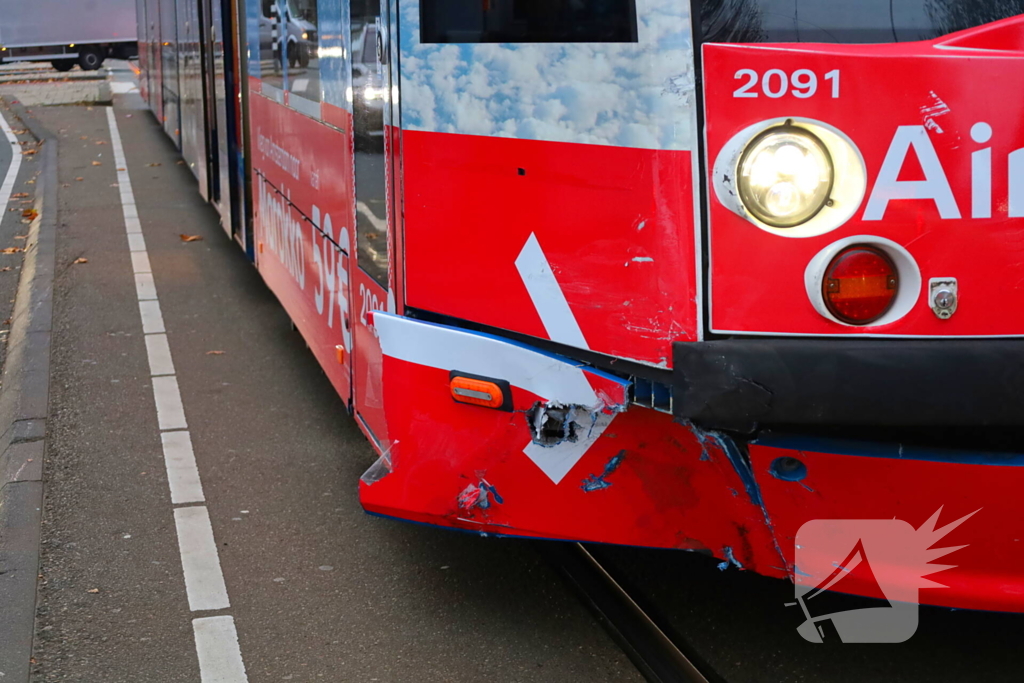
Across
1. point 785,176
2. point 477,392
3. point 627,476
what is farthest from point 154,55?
point 785,176

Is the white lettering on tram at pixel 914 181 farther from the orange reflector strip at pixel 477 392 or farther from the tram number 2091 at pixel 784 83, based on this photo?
the orange reflector strip at pixel 477 392

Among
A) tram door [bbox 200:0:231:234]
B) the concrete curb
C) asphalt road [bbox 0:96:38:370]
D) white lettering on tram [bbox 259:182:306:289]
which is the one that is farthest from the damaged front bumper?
tram door [bbox 200:0:231:234]

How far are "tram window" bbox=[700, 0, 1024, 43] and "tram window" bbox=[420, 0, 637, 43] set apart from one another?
0.22m

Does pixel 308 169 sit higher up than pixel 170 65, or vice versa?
pixel 170 65

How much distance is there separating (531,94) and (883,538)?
1476 mm

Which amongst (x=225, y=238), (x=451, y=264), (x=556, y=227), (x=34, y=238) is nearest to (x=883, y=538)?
(x=556, y=227)

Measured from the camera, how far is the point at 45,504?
5.18 m

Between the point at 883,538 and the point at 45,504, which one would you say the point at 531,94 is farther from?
the point at 45,504

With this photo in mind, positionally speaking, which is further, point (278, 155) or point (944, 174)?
point (278, 155)

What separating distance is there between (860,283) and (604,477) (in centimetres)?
91

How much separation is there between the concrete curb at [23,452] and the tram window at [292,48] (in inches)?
81.0

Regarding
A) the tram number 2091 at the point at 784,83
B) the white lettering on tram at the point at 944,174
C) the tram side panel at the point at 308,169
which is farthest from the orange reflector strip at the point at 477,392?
the tram side panel at the point at 308,169

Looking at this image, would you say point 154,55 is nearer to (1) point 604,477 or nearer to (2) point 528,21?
(2) point 528,21

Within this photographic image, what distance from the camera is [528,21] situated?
327 centimetres
